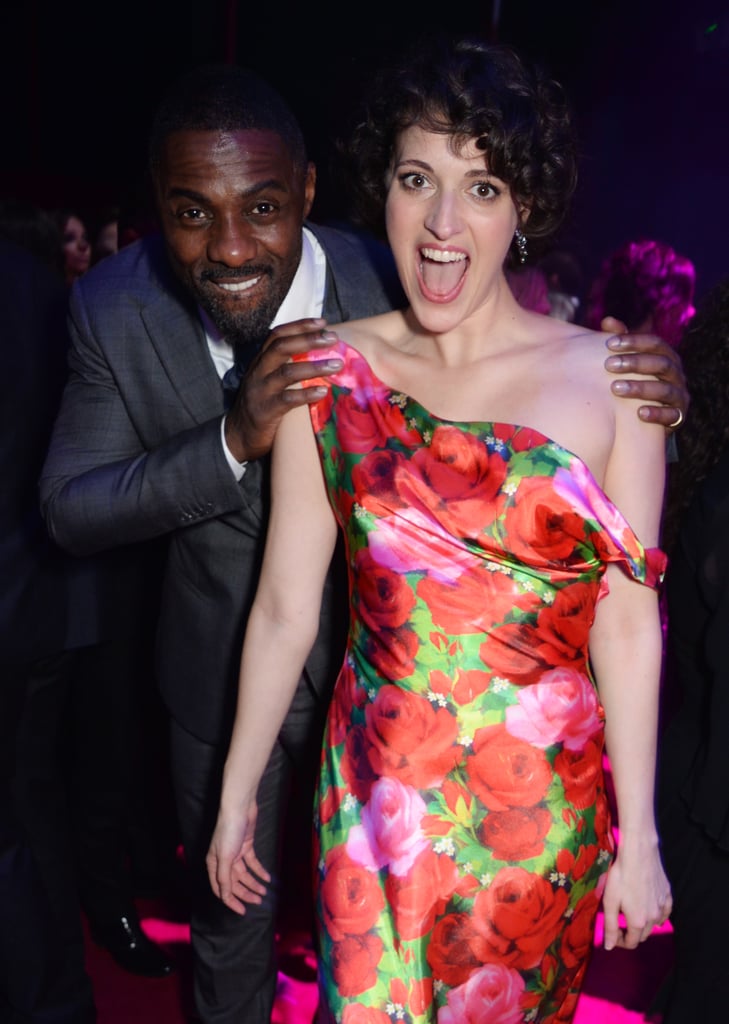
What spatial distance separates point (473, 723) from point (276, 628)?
1.01ft

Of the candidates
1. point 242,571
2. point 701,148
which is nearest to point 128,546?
point 242,571

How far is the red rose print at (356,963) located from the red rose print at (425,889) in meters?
0.05

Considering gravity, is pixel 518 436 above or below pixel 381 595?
above

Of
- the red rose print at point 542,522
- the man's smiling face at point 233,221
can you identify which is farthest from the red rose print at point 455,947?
the man's smiling face at point 233,221

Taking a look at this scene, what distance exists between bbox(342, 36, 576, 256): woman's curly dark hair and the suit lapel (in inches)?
17.3

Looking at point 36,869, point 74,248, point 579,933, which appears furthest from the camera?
point 74,248

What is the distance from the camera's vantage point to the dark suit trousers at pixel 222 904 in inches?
75.6

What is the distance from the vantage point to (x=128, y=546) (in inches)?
95.0

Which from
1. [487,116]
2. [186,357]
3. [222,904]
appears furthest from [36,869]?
[487,116]

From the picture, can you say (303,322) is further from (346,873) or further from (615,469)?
(346,873)

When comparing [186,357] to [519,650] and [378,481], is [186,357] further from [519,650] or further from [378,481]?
[519,650]

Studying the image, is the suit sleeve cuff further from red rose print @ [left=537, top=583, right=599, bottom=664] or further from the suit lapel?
red rose print @ [left=537, top=583, right=599, bottom=664]

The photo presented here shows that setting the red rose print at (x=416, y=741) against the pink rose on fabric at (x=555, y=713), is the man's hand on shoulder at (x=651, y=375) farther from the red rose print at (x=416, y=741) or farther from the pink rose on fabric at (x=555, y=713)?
the red rose print at (x=416, y=741)

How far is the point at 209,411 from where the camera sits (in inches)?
70.4
